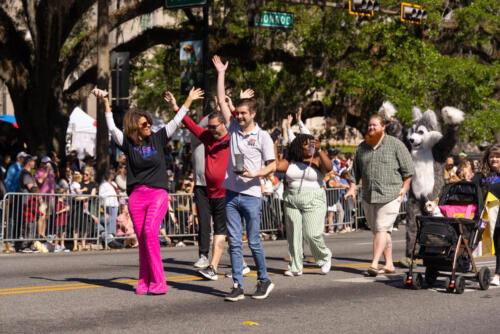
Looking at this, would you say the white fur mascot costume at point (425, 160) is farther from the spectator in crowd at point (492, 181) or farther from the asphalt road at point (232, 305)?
the asphalt road at point (232, 305)

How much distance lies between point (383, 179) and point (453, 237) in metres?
1.49

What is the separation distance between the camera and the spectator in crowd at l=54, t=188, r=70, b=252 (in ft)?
48.8

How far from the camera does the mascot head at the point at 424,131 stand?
10.2 m

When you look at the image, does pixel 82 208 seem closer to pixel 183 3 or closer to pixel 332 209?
pixel 183 3

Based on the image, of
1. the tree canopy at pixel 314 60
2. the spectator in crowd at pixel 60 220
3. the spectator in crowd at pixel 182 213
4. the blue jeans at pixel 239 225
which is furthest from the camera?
the tree canopy at pixel 314 60

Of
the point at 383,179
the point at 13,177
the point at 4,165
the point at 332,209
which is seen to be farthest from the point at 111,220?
the point at 383,179

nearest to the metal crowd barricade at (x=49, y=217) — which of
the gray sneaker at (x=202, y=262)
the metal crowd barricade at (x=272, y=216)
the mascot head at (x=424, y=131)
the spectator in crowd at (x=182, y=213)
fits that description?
the spectator in crowd at (x=182, y=213)

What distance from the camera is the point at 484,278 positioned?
28.9 feet

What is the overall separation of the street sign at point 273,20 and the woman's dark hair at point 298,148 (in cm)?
1169

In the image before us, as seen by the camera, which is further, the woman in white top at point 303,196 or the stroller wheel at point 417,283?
the woman in white top at point 303,196

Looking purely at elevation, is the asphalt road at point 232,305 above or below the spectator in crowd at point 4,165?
below

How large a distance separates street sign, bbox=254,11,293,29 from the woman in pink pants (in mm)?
13508

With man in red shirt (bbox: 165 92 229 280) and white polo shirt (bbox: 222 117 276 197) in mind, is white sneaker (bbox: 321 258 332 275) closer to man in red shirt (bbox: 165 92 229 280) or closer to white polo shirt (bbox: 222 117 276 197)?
man in red shirt (bbox: 165 92 229 280)

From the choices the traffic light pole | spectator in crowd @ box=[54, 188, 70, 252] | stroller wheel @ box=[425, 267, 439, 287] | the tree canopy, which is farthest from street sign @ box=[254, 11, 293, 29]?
stroller wheel @ box=[425, 267, 439, 287]
